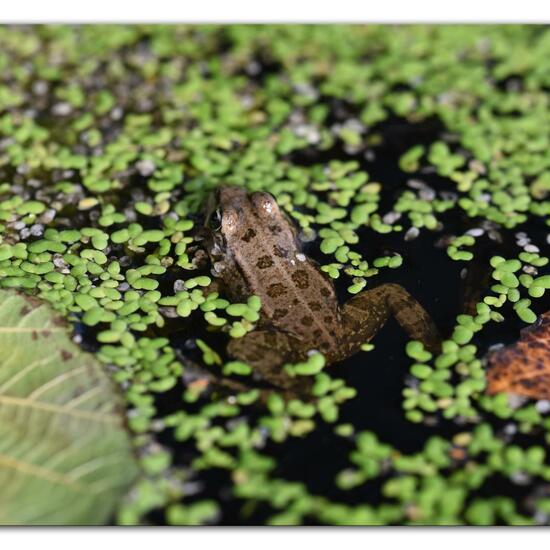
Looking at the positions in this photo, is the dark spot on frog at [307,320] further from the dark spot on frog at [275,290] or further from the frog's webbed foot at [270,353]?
the dark spot on frog at [275,290]

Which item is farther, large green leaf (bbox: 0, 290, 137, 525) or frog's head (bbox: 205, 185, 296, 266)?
frog's head (bbox: 205, 185, 296, 266)

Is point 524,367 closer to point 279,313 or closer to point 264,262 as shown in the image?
point 279,313

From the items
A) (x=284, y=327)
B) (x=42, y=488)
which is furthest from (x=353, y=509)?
(x=42, y=488)

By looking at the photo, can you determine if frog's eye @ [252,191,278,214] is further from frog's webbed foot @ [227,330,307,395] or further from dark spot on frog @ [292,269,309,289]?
frog's webbed foot @ [227,330,307,395]

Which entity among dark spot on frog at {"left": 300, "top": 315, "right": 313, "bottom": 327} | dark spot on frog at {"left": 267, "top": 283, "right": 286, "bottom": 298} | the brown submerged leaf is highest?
dark spot on frog at {"left": 267, "top": 283, "right": 286, "bottom": 298}

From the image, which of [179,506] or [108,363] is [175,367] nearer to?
[108,363]

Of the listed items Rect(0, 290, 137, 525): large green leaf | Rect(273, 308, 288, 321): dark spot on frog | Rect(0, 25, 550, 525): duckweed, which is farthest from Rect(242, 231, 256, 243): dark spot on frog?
Rect(0, 290, 137, 525): large green leaf

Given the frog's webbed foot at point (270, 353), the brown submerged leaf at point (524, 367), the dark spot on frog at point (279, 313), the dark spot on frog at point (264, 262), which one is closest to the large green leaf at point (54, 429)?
the frog's webbed foot at point (270, 353)
